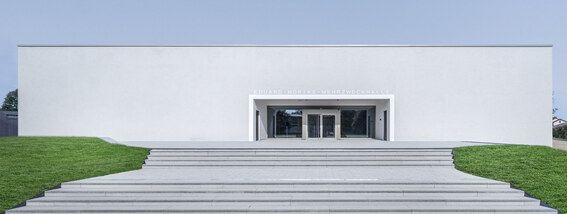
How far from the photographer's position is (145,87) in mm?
20672

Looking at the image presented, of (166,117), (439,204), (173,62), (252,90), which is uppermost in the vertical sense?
(173,62)

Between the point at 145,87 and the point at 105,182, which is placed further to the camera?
the point at 145,87

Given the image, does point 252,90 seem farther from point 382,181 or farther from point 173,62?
point 382,181

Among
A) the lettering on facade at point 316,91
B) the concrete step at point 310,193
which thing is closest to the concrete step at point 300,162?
the concrete step at point 310,193

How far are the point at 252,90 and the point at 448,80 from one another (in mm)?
11633

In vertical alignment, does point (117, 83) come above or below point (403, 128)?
above

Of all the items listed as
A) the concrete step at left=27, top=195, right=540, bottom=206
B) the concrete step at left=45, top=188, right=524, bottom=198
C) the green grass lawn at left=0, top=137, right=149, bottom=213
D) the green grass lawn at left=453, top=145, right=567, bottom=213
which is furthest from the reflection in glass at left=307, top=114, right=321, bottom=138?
the concrete step at left=27, top=195, right=540, bottom=206

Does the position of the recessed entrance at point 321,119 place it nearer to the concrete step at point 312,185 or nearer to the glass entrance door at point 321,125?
the glass entrance door at point 321,125

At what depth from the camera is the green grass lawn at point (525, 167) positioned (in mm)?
8633

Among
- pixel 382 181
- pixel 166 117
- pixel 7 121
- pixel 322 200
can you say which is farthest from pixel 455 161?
pixel 7 121

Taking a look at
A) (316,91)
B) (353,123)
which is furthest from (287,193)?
(353,123)

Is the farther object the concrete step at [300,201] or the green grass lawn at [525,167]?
the green grass lawn at [525,167]

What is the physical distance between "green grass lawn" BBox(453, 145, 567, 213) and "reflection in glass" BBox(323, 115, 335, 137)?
10.7 meters

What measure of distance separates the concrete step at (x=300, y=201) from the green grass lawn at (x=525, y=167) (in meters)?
1.01
